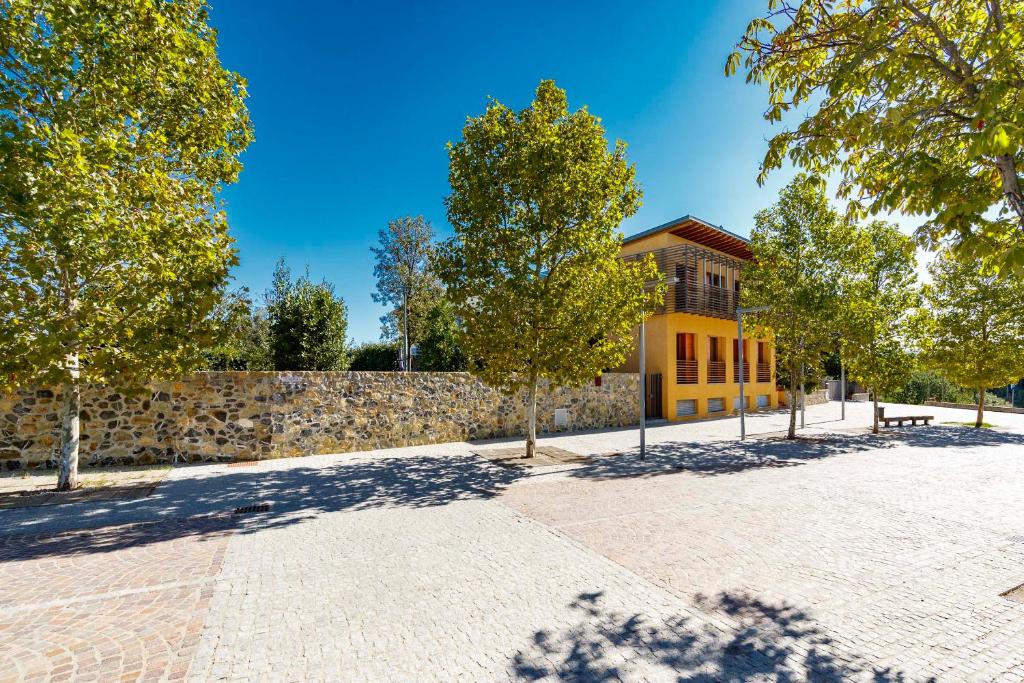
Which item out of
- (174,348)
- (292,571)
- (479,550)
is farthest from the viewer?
(174,348)

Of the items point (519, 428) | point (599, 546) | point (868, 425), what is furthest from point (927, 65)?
point (868, 425)

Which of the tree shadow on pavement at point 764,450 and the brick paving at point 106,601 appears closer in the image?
the brick paving at point 106,601

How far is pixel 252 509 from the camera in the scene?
7.64m

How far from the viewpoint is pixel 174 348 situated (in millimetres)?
8750

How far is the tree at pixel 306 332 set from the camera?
73.8ft

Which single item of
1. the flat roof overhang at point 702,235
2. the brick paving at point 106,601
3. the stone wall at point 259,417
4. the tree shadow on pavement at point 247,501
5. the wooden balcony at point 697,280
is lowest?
the tree shadow on pavement at point 247,501

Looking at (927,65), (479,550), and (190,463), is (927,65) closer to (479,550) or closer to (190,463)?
(479,550)

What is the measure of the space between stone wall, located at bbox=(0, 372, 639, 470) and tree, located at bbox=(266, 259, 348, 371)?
1023 cm

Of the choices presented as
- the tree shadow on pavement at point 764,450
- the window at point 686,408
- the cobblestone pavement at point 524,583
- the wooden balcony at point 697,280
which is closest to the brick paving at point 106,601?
the cobblestone pavement at point 524,583

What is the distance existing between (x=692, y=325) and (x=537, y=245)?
1459cm

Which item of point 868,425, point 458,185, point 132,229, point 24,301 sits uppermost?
point 458,185

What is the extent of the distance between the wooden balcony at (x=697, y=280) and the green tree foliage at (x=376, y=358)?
18978mm

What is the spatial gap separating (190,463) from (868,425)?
25.5 meters

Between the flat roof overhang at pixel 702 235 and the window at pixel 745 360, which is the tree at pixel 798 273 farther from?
the window at pixel 745 360
